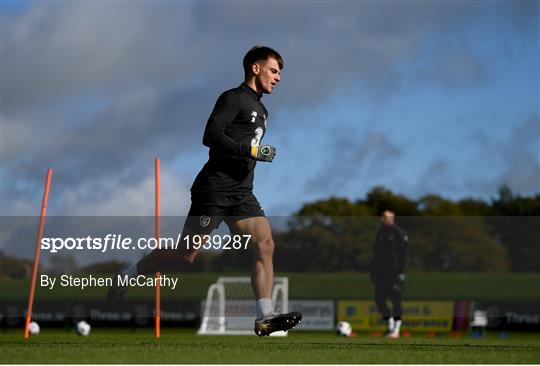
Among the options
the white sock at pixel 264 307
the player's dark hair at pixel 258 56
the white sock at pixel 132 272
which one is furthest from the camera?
the white sock at pixel 132 272

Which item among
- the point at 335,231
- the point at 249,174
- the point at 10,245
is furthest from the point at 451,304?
the point at 249,174

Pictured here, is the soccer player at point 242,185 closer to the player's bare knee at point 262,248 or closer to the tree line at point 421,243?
the player's bare knee at point 262,248

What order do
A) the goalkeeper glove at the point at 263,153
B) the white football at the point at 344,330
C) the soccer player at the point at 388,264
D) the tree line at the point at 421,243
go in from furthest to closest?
1. the tree line at the point at 421,243
2. the soccer player at the point at 388,264
3. the white football at the point at 344,330
4. the goalkeeper glove at the point at 263,153

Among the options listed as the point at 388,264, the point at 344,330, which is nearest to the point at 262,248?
the point at 344,330

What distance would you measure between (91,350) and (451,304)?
16.3 meters

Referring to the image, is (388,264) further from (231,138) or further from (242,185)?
(231,138)

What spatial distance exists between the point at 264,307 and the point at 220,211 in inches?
38.0

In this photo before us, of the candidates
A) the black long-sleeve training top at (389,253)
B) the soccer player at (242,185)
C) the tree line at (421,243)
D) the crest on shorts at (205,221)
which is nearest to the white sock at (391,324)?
the black long-sleeve training top at (389,253)

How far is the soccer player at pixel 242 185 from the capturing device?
29.2ft

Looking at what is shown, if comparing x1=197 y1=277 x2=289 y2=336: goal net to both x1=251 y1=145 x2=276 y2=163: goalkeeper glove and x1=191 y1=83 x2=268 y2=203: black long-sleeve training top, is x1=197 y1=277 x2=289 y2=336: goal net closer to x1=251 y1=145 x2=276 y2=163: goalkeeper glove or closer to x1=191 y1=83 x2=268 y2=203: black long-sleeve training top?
x1=191 y1=83 x2=268 y2=203: black long-sleeve training top

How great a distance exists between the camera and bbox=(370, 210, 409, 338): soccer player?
837 inches

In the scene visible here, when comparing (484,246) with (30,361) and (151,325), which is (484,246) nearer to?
(151,325)

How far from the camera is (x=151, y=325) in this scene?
2391 cm

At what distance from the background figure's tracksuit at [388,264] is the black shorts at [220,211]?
12470mm
